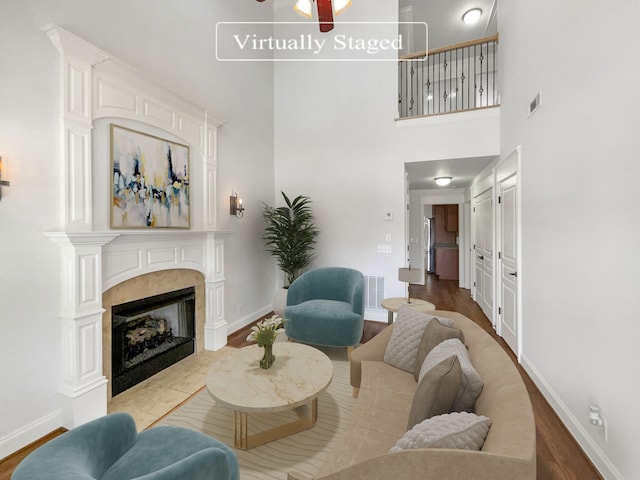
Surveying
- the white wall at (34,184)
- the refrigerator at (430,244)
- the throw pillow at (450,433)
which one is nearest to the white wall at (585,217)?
the throw pillow at (450,433)

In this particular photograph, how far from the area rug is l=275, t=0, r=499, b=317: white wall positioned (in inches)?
88.0

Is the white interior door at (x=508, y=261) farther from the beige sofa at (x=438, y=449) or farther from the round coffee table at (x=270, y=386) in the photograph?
the round coffee table at (x=270, y=386)

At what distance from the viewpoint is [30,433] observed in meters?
1.84

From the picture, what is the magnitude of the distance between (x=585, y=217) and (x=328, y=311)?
7.07 ft

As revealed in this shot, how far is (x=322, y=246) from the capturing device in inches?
181

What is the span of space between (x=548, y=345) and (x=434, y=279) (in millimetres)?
5833

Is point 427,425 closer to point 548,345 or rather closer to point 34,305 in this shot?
point 548,345

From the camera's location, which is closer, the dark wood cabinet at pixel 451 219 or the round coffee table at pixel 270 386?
the round coffee table at pixel 270 386

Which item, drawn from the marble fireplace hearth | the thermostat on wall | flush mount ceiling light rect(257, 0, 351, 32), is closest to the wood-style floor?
the marble fireplace hearth

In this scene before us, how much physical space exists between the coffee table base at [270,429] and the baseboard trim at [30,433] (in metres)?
1.25

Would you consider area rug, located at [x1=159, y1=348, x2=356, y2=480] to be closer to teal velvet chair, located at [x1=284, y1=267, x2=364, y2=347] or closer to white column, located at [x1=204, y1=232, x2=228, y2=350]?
teal velvet chair, located at [x1=284, y1=267, x2=364, y2=347]

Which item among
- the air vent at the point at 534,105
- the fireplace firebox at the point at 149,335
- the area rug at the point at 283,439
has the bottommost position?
the area rug at the point at 283,439

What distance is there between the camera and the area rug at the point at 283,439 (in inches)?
65.6

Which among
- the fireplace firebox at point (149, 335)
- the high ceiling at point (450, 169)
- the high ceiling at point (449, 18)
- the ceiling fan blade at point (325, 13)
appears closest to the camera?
the ceiling fan blade at point (325, 13)
